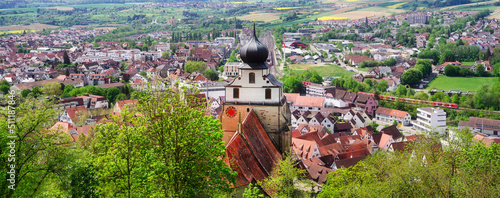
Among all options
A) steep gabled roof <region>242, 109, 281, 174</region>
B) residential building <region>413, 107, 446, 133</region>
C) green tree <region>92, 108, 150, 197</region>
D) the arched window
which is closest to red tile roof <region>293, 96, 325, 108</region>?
residential building <region>413, 107, 446, 133</region>

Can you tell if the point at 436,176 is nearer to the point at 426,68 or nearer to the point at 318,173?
the point at 318,173

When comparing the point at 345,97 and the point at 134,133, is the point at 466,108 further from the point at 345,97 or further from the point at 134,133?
the point at 134,133

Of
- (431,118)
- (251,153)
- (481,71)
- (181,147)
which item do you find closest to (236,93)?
(251,153)

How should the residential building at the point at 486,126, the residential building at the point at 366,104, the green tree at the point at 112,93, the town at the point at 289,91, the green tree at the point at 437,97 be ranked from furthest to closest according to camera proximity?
the green tree at the point at 112,93 → the green tree at the point at 437,97 → the residential building at the point at 366,104 → the residential building at the point at 486,126 → the town at the point at 289,91

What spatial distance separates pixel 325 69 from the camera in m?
114

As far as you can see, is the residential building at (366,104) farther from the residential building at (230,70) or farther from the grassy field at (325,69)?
the residential building at (230,70)

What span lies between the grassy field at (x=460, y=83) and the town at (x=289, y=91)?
229 mm

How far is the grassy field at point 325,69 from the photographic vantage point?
351 feet

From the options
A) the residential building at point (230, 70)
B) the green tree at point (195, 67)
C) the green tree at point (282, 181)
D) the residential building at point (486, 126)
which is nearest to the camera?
the green tree at point (282, 181)

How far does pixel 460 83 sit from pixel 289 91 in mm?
36625

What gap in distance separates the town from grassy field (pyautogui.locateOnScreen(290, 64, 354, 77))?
0.35 meters

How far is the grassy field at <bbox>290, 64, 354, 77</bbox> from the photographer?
351 ft

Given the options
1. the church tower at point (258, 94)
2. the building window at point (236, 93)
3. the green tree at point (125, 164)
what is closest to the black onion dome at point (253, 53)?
the church tower at point (258, 94)

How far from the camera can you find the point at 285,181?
2027 centimetres
